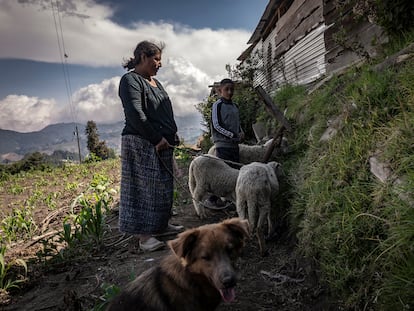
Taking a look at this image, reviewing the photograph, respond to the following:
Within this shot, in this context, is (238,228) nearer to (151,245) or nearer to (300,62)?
(151,245)

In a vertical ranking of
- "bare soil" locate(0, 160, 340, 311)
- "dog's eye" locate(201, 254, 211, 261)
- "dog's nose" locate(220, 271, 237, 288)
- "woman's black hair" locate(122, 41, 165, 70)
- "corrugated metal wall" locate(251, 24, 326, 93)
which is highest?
"corrugated metal wall" locate(251, 24, 326, 93)

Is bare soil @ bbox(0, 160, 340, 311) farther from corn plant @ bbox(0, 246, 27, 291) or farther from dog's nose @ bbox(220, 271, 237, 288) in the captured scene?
dog's nose @ bbox(220, 271, 237, 288)

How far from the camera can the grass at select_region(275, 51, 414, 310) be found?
1.91 metres

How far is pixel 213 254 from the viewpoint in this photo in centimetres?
224

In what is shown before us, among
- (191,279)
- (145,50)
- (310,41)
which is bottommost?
(191,279)

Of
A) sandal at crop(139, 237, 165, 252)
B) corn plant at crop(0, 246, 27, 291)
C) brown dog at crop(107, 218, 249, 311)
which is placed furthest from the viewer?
sandal at crop(139, 237, 165, 252)

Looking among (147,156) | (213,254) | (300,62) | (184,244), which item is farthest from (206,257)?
(300,62)

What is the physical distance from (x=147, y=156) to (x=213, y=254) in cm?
225

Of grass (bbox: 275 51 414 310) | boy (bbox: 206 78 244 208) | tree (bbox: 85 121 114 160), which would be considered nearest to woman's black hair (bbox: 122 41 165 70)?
boy (bbox: 206 78 244 208)

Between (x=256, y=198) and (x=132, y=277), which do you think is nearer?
(x=132, y=277)

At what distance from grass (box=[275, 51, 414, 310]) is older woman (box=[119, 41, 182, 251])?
1.95 m

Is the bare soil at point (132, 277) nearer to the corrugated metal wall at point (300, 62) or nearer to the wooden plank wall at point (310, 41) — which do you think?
the wooden plank wall at point (310, 41)

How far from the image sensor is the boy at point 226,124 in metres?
5.45

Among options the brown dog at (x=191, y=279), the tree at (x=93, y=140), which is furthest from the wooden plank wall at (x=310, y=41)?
the tree at (x=93, y=140)
